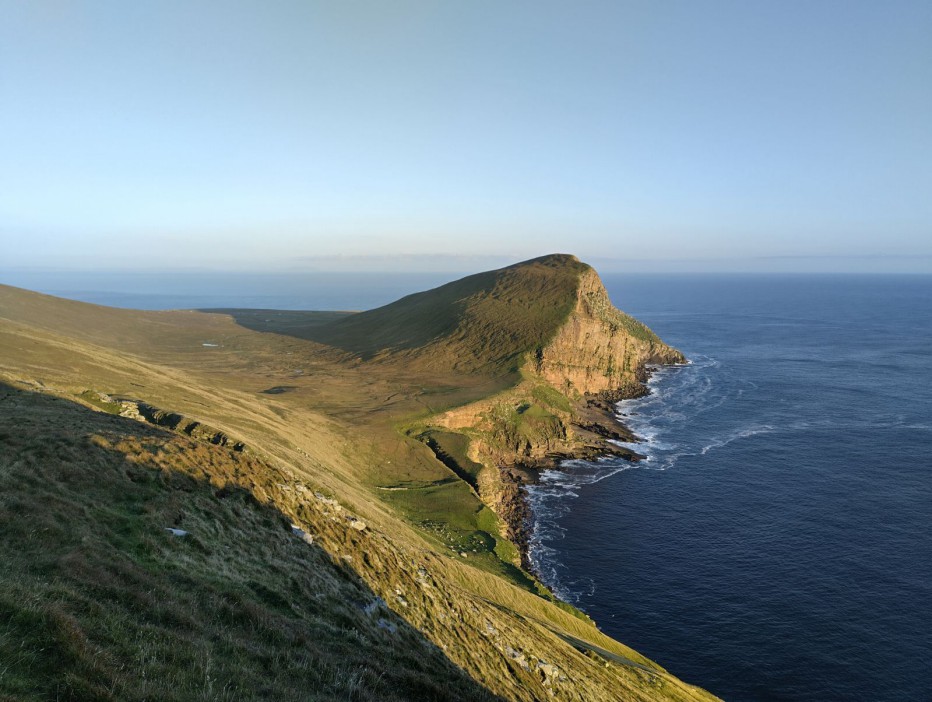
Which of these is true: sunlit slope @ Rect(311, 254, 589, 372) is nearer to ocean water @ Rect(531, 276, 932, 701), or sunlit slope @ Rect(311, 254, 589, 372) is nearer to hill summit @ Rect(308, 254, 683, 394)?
hill summit @ Rect(308, 254, 683, 394)

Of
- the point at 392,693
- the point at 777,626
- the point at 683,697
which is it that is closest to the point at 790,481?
the point at 777,626

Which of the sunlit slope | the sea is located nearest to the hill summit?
the sunlit slope

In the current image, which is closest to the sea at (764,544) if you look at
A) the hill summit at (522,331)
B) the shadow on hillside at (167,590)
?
the hill summit at (522,331)

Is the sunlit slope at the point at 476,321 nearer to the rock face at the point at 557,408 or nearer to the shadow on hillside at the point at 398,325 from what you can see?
the shadow on hillside at the point at 398,325

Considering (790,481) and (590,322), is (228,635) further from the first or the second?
(590,322)

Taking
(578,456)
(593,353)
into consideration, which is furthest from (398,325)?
(578,456)
